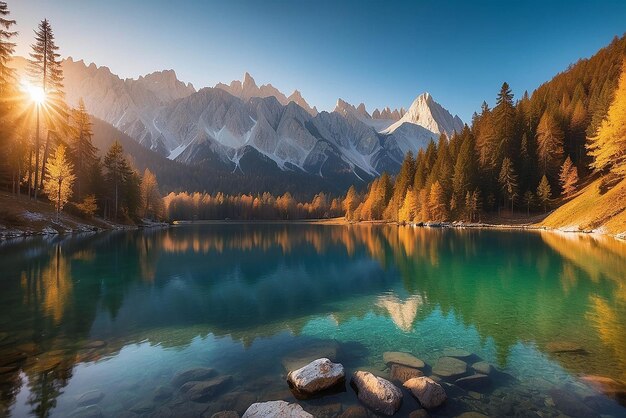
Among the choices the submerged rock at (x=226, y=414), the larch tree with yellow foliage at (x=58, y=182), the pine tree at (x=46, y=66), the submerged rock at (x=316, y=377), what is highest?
the pine tree at (x=46, y=66)

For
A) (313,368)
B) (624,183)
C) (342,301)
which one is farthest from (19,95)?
(624,183)

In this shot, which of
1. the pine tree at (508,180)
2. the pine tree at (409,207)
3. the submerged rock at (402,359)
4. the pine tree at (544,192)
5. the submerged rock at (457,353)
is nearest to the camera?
the submerged rock at (402,359)

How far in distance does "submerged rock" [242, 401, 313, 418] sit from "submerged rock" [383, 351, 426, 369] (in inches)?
204

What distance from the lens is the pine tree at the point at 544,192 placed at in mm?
86856

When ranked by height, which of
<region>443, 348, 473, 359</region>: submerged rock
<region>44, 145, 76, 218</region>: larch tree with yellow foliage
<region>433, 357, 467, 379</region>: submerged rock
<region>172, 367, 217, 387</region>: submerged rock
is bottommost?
<region>443, 348, 473, 359</region>: submerged rock

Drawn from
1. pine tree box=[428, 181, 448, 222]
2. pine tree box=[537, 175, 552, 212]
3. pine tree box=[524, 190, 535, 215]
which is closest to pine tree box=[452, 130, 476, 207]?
pine tree box=[428, 181, 448, 222]

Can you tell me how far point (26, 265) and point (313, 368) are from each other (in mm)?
33436

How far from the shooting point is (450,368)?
→ 1198 centimetres

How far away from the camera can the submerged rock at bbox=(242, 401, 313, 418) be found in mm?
8484

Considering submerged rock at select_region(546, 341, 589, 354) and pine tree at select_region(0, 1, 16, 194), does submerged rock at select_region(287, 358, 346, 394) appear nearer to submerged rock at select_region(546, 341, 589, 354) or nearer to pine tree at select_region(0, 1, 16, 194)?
submerged rock at select_region(546, 341, 589, 354)

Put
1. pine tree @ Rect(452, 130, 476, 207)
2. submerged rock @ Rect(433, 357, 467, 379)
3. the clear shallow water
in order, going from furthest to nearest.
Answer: pine tree @ Rect(452, 130, 476, 207) → submerged rock @ Rect(433, 357, 467, 379) → the clear shallow water

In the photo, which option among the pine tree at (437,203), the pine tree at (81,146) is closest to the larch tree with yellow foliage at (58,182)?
the pine tree at (81,146)

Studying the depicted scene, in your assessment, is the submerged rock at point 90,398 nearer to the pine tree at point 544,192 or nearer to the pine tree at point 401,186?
the pine tree at point 544,192

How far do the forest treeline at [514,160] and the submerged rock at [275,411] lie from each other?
99961mm
